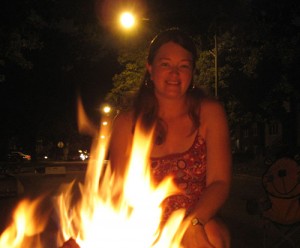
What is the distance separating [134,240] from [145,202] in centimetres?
25

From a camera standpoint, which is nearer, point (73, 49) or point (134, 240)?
point (134, 240)

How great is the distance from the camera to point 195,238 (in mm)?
2758

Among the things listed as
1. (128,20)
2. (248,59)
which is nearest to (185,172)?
(128,20)

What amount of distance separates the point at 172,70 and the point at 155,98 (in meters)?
0.27

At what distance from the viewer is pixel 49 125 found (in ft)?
198

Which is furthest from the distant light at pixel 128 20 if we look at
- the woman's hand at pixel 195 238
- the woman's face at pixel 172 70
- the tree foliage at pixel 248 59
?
the woman's hand at pixel 195 238

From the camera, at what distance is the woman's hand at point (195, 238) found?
2732 millimetres

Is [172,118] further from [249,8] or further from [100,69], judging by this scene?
[100,69]

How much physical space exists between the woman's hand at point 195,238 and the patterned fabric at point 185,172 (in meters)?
0.41

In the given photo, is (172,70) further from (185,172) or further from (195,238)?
(195,238)

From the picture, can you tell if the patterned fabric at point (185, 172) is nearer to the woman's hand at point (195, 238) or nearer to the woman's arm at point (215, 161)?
the woman's arm at point (215, 161)

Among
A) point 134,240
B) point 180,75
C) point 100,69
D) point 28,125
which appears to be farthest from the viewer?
point 100,69

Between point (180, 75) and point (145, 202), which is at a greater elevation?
point (180, 75)

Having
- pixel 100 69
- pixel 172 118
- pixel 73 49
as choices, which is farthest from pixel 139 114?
pixel 100 69
